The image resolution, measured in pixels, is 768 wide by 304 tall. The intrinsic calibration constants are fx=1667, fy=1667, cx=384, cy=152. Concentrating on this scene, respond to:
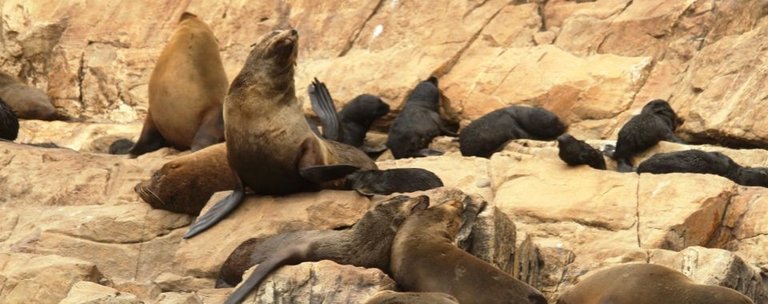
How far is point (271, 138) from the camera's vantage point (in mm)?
11602

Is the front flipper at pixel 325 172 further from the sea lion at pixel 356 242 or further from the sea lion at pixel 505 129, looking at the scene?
the sea lion at pixel 505 129

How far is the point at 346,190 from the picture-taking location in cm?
1152

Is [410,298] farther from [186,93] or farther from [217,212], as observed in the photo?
[186,93]

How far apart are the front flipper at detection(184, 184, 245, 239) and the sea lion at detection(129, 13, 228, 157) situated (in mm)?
3213

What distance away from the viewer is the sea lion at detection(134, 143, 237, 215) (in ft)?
40.1

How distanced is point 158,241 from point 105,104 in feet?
28.1

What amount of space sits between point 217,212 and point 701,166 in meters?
4.14

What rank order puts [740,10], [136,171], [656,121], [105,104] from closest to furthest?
[136,171]
[656,121]
[740,10]
[105,104]

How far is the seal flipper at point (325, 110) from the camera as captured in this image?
1580cm

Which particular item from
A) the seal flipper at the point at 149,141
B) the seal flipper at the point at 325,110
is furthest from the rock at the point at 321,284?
the seal flipper at the point at 325,110

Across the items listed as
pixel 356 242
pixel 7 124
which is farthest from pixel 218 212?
pixel 7 124

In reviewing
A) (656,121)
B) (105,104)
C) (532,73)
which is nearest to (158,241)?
(656,121)

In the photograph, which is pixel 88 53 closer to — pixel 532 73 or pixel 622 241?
pixel 532 73

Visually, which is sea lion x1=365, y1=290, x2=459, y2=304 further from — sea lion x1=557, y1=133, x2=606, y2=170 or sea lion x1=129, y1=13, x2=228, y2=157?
sea lion x1=129, y1=13, x2=228, y2=157
